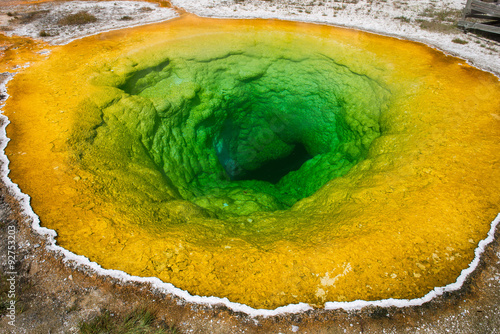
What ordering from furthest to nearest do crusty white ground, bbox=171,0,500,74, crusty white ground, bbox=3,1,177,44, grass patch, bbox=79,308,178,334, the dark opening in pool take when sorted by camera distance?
the dark opening in pool
crusty white ground, bbox=3,1,177,44
crusty white ground, bbox=171,0,500,74
grass patch, bbox=79,308,178,334

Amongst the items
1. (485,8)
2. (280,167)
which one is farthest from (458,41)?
(280,167)

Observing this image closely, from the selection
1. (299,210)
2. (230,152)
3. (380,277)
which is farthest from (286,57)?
(380,277)

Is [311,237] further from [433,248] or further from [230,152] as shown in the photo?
[230,152]

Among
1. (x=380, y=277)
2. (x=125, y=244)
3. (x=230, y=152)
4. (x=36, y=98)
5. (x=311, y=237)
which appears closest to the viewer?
(x=380, y=277)

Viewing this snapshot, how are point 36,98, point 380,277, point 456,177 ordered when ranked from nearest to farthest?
point 380,277
point 456,177
point 36,98

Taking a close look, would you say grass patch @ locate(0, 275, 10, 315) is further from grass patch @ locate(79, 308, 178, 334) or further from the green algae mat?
grass patch @ locate(79, 308, 178, 334)

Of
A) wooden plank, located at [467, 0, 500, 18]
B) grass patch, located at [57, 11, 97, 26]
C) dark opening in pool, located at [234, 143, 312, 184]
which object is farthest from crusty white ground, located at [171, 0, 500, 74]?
dark opening in pool, located at [234, 143, 312, 184]

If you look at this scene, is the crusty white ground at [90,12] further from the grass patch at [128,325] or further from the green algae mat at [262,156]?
the grass patch at [128,325]
